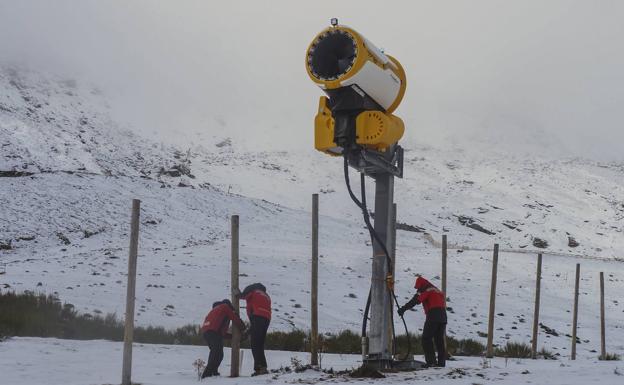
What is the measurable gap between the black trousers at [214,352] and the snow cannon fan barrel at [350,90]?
10.5 feet

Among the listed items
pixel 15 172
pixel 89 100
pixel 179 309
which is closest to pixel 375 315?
pixel 179 309

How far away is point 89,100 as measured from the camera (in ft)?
276

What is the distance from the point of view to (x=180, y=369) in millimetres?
8859

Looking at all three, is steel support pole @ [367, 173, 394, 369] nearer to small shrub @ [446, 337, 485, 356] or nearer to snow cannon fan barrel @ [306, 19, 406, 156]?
snow cannon fan barrel @ [306, 19, 406, 156]

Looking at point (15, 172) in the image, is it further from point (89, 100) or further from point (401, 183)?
point (89, 100)

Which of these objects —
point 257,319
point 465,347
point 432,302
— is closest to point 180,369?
point 257,319

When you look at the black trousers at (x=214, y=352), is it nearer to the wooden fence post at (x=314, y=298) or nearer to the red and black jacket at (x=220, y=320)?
the red and black jacket at (x=220, y=320)

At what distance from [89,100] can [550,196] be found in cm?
5844

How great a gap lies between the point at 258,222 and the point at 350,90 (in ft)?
92.2

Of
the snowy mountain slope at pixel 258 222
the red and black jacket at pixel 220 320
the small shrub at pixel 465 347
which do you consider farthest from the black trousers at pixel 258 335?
the snowy mountain slope at pixel 258 222

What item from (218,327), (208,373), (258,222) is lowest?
(208,373)

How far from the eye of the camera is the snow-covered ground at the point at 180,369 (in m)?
6.27

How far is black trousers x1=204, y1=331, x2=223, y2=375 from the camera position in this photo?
8.11 meters

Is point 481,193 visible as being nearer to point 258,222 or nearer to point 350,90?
point 258,222
